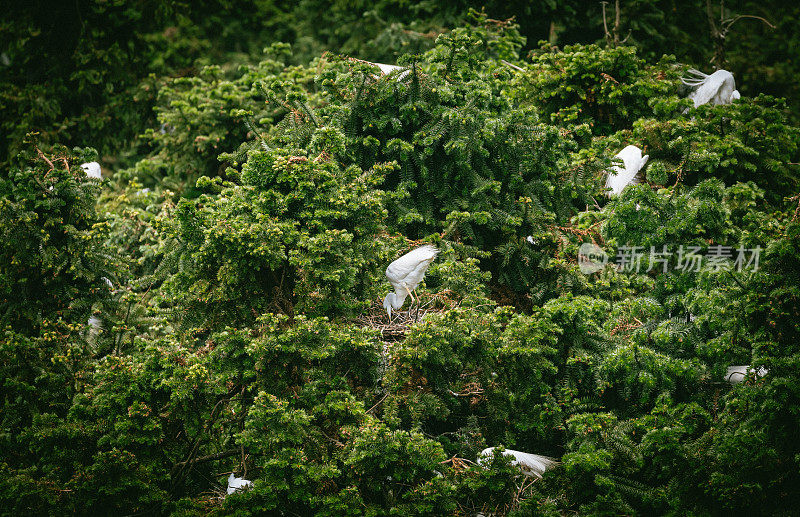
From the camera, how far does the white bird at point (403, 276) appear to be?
431 centimetres

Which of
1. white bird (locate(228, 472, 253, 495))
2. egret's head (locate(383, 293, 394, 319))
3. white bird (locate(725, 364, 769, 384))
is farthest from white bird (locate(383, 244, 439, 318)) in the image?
white bird (locate(725, 364, 769, 384))

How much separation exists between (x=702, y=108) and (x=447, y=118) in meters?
2.29

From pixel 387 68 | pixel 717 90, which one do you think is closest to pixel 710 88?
pixel 717 90

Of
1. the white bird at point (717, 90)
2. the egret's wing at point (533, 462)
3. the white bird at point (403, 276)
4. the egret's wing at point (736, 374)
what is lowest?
the egret's wing at point (533, 462)

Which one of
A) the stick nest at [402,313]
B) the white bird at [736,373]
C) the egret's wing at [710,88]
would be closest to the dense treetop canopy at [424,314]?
the stick nest at [402,313]

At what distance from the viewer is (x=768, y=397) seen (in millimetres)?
3281

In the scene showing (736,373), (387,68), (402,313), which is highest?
(387,68)

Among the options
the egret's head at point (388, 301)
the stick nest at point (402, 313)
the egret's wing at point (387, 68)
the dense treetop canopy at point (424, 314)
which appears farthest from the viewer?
the egret's wing at point (387, 68)

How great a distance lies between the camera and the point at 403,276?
431 cm

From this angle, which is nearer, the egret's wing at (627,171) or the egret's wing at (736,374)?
the egret's wing at (736,374)

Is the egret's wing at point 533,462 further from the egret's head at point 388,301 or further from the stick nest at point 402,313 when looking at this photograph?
the egret's head at point 388,301

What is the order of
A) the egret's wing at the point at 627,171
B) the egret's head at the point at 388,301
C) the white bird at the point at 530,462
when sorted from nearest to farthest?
the white bird at the point at 530,462 → the egret's head at the point at 388,301 → the egret's wing at the point at 627,171

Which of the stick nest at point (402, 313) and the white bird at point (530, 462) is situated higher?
the stick nest at point (402, 313)

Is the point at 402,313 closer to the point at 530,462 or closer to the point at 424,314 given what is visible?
the point at 424,314
